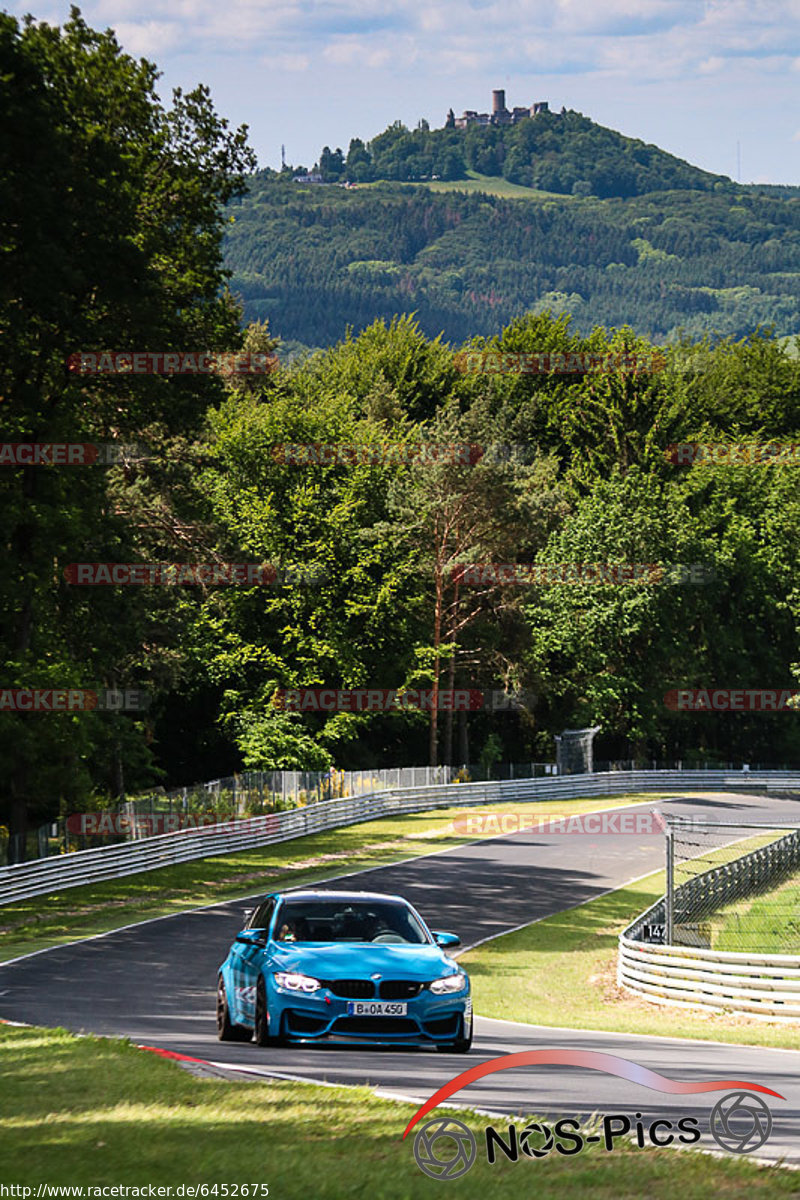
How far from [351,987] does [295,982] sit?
1.48 ft

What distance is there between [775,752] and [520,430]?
23.8m

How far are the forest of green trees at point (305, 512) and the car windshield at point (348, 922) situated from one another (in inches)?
786

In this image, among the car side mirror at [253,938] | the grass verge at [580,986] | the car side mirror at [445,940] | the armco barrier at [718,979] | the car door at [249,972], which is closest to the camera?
the car door at [249,972]

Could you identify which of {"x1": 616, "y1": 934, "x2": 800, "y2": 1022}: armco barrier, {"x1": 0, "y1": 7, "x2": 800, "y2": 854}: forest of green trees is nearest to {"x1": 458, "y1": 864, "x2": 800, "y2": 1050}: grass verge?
{"x1": 616, "y1": 934, "x2": 800, "y2": 1022}: armco barrier

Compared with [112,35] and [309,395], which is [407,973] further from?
[309,395]

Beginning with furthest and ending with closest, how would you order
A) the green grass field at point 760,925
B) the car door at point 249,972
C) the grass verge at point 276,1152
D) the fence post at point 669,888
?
the green grass field at point 760,925 < the fence post at point 669,888 < the car door at point 249,972 < the grass verge at point 276,1152

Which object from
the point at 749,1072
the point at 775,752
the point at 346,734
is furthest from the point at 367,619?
the point at 749,1072

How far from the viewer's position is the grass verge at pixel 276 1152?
22.9 feet

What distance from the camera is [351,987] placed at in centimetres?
1209

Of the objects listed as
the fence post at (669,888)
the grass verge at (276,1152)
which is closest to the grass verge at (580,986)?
the fence post at (669,888)

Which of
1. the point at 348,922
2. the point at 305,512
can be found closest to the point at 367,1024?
the point at 348,922

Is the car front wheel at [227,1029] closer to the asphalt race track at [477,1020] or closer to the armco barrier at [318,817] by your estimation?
the asphalt race track at [477,1020]

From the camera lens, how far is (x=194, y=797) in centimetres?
4169

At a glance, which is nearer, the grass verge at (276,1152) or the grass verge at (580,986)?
the grass verge at (276,1152)
